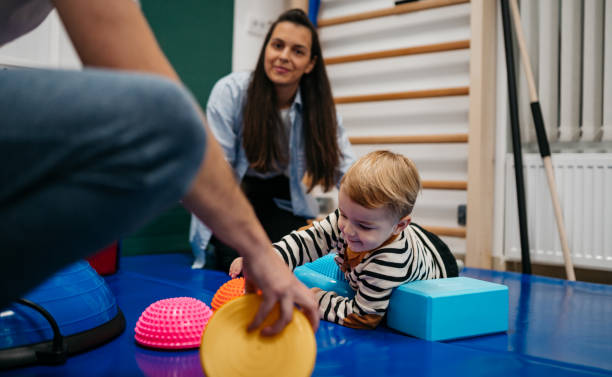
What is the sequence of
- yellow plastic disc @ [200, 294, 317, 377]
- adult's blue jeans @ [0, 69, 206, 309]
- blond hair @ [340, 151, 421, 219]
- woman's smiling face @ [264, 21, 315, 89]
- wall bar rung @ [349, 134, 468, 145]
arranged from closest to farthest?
adult's blue jeans @ [0, 69, 206, 309], yellow plastic disc @ [200, 294, 317, 377], blond hair @ [340, 151, 421, 219], woman's smiling face @ [264, 21, 315, 89], wall bar rung @ [349, 134, 468, 145]

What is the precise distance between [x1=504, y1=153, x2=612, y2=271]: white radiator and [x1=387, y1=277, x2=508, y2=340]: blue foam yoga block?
3.88 ft

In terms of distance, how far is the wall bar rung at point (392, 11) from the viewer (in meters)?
2.46

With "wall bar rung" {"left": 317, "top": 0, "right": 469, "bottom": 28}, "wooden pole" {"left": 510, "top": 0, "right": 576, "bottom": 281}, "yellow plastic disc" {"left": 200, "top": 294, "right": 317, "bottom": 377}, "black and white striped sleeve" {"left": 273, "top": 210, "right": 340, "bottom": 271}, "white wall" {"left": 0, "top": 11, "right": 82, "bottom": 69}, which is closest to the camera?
"yellow plastic disc" {"left": 200, "top": 294, "right": 317, "bottom": 377}

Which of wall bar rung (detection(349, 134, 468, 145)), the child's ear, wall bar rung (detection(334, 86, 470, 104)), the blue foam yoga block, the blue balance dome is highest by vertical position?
wall bar rung (detection(334, 86, 470, 104))

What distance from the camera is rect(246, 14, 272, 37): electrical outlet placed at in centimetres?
267

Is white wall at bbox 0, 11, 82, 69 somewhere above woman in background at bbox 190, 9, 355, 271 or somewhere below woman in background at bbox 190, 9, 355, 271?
above

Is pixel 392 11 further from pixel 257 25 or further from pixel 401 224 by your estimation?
pixel 401 224

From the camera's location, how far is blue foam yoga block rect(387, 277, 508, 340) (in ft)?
3.60

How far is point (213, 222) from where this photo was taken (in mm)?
476

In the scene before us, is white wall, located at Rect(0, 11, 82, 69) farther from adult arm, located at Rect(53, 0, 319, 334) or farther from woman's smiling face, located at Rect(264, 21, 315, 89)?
adult arm, located at Rect(53, 0, 319, 334)

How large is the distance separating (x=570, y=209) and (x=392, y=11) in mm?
1305

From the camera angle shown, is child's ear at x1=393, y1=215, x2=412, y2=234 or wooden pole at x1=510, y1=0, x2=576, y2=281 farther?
wooden pole at x1=510, y1=0, x2=576, y2=281

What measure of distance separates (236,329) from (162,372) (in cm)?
25

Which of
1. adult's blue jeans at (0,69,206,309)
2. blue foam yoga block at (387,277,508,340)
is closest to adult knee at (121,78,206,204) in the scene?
adult's blue jeans at (0,69,206,309)
